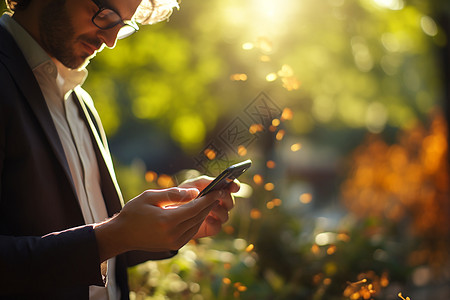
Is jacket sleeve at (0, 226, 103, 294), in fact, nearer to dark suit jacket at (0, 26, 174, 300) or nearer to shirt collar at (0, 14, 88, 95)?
dark suit jacket at (0, 26, 174, 300)

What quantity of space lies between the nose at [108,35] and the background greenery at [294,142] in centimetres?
65

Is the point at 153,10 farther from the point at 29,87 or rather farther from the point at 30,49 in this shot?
the point at 29,87

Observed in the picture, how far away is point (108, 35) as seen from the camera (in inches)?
73.2

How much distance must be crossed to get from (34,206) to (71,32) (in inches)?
24.8

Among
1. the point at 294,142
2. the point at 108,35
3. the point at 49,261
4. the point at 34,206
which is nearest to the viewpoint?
the point at 49,261

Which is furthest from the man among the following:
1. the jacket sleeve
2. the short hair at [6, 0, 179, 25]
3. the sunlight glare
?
the sunlight glare

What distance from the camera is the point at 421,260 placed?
551cm

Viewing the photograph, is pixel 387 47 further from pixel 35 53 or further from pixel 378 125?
pixel 378 125

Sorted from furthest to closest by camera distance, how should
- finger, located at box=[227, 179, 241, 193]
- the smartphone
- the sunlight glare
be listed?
the sunlight glare → finger, located at box=[227, 179, 241, 193] → the smartphone

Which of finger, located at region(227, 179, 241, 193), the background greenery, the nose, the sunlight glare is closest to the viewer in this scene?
finger, located at region(227, 179, 241, 193)

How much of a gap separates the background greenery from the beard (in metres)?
0.73

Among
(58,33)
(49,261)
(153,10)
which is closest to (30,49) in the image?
(58,33)

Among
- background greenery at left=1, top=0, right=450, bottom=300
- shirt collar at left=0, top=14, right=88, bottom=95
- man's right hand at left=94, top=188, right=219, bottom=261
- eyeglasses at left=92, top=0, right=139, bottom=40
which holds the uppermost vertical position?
eyeglasses at left=92, top=0, right=139, bottom=40

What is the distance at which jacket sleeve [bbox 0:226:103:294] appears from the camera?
1.40 m
